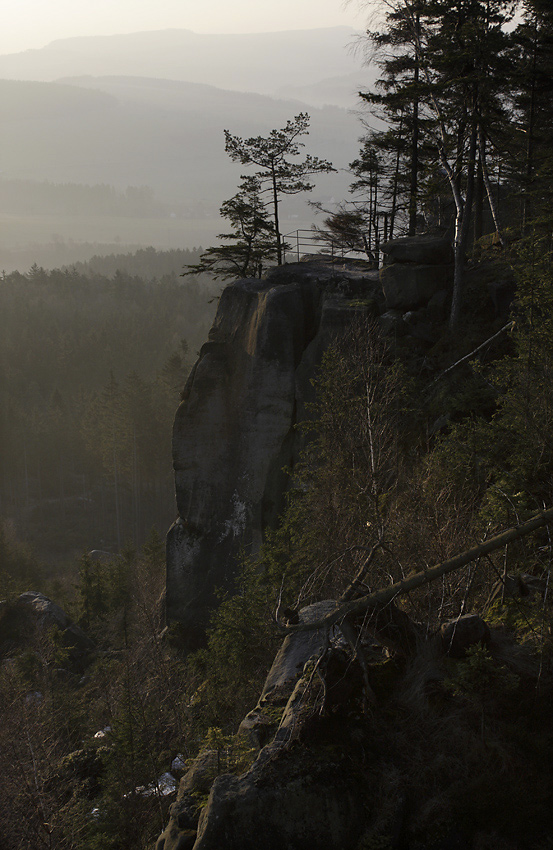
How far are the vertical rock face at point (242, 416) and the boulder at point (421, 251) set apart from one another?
1558 millimetres

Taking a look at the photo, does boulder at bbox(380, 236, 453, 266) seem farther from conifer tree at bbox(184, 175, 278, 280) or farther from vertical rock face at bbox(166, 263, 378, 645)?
conifer tree at bbox(184, 175, 278, 280)

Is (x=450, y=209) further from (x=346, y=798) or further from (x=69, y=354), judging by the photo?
(x=69, y=354)

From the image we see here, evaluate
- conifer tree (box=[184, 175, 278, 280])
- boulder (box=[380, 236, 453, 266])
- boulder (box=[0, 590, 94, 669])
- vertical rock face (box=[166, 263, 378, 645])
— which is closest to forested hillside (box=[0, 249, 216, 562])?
boulder (box=[0, 590, 94, 669])

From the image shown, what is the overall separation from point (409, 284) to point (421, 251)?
155cm

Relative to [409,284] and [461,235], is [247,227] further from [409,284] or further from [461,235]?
[461,235]

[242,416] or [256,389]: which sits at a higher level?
[256,389]

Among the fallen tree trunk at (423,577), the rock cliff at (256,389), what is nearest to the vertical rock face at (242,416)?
the rock cliff at (256,389)

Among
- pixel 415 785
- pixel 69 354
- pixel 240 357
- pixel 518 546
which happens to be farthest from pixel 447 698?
pixel 69 354

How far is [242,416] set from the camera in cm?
2592

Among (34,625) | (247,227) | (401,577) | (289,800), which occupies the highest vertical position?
(247,227)

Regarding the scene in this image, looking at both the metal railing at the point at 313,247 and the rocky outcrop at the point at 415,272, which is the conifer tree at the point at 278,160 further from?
the rocky outcrop at the point at 415,272

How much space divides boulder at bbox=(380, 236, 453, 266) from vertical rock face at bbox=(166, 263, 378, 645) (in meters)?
1.56

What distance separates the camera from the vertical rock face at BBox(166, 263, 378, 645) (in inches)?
970

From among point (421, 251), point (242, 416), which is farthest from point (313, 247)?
point (242, 416)
